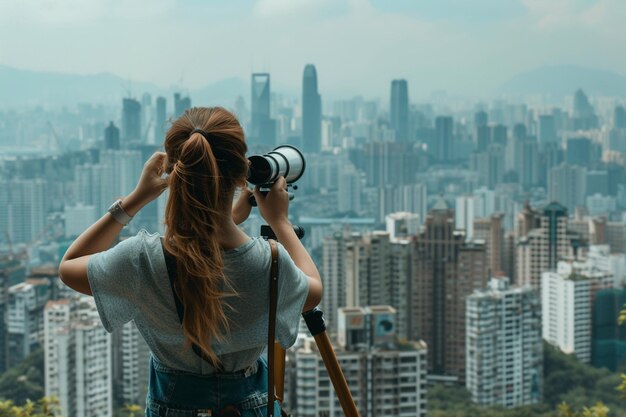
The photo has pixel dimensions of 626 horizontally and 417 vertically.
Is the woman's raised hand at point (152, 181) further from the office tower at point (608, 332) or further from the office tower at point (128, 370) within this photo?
the office tower at point (608, 332)

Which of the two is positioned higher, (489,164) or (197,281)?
(489,164)

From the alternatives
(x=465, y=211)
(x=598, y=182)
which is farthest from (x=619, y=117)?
(x=465, y=211)

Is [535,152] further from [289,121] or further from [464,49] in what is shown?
[289,121]

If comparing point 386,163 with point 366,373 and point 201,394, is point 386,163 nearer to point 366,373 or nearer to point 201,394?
point 366,373

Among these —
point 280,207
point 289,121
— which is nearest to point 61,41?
point 289,121

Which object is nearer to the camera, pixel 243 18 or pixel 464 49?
pixel 243 18
